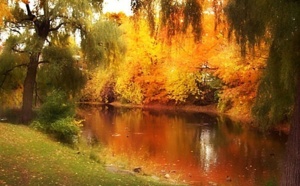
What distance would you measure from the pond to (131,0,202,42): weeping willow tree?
4344mm

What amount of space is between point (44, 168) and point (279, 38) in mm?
6314

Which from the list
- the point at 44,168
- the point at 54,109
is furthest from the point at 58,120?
the point at 44,168

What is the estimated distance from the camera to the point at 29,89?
18.4 meters

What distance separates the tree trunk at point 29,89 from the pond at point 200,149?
388 cm

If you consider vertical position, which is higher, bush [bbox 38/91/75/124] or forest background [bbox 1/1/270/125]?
forest background [bbox 1/1/270/125]

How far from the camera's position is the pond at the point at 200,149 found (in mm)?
13617

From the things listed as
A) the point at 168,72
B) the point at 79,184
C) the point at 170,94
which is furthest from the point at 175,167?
the point at 170,94

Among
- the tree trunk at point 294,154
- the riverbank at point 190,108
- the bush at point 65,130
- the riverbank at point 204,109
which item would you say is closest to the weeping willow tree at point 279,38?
the tree trunk at point 294,154

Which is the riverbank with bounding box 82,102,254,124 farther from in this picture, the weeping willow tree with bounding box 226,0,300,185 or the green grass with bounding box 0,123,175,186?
the weeping willow tree with bounding box 226,0,300,185

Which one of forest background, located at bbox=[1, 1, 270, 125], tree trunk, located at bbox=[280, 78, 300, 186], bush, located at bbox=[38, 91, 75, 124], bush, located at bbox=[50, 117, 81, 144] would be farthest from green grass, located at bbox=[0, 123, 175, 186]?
tree trunk, located at bbox=[280, 78, 300, 186]

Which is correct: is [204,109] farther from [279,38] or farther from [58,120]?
[279,38]

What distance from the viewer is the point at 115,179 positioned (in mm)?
9484

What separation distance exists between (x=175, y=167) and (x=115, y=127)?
11808 mm

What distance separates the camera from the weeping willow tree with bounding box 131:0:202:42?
6.61m
